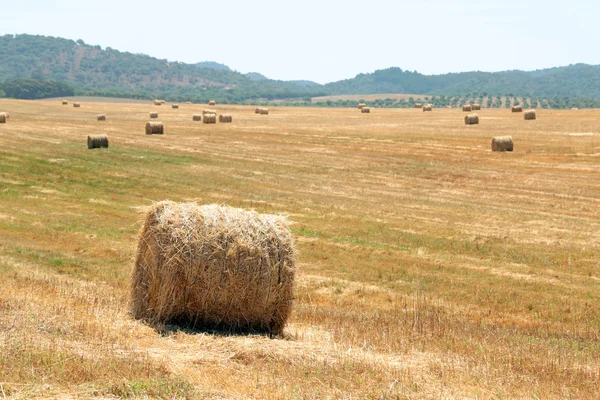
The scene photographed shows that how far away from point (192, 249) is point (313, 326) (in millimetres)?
2299

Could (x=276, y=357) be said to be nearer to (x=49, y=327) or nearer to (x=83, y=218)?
Result: (x=49, y=327)

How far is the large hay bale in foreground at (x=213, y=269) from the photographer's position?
9.88 m

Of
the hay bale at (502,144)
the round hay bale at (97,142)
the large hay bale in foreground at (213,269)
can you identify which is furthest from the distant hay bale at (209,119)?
the large hay bale in foreground at (213,269)

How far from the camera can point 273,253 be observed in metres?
10.1

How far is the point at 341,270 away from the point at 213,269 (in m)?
6.75

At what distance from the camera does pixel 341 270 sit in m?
16.3

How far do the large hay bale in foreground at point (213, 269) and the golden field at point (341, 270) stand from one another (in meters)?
0.44

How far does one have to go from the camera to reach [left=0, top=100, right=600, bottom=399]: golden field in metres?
7.60

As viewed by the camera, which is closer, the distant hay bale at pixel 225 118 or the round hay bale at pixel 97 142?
the round hay bale at pixel 97 142

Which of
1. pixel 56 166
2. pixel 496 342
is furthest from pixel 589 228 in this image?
pixel 56 166

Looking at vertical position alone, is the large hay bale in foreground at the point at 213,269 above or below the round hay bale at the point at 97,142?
above

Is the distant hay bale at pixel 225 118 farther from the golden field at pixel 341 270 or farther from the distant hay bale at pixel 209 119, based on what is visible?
the golden field at pixel 341 270

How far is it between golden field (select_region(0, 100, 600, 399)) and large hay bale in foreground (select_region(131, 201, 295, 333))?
0.44 meters

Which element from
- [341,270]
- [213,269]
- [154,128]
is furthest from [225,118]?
[213,269]
